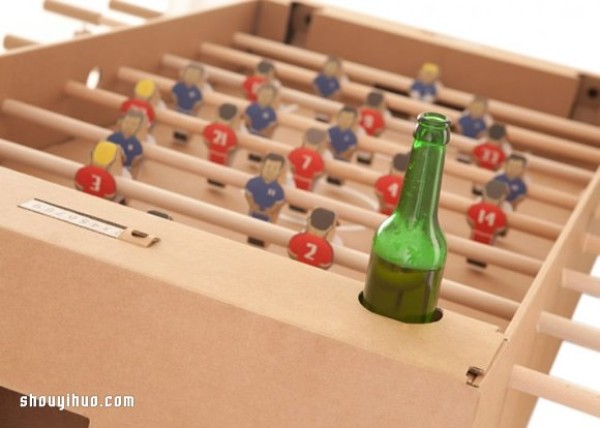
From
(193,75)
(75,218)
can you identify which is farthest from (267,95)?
(75,218)

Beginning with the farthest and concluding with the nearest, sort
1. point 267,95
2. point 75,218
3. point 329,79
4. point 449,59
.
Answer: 1. point 449,59
2. point 329,79
3. point 267,95
4. point 75,218

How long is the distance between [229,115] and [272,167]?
35 centimetres

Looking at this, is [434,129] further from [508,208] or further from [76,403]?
[508,208]

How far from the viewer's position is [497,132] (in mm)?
2609

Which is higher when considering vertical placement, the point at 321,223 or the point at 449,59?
the point at 449,59

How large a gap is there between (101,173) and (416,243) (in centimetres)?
75

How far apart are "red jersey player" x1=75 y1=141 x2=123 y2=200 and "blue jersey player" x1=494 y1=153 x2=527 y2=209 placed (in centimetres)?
83

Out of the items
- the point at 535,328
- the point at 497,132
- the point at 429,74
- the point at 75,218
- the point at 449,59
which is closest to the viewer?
the point at 75,218

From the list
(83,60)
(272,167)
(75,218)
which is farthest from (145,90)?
(75,218)

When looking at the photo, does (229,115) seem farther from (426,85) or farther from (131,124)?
(426,85)

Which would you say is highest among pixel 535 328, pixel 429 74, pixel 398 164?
pixel 429 74

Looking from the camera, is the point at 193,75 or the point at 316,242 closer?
the point at 316,242

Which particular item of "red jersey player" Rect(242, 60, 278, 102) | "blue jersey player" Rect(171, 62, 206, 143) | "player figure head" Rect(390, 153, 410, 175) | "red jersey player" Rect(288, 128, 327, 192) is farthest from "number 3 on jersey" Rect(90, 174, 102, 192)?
"red jersey player" Rect(242, 60, 278, 102)

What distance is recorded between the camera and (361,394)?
1.20 metres
